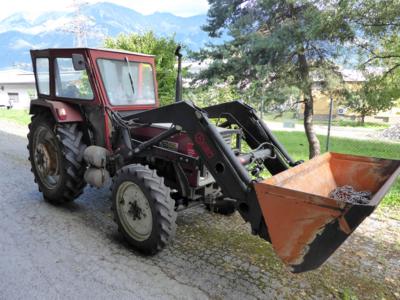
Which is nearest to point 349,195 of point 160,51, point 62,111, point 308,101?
point 62,111

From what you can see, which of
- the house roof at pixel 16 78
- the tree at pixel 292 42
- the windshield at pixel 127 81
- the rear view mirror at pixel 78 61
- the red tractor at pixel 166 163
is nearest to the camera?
the red tractor at pixel 166 163

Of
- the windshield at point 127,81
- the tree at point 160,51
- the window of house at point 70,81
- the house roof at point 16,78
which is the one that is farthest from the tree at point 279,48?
the house roof at point 16,78

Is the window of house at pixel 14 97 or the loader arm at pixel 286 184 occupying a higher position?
the window of house at pixel 14 97

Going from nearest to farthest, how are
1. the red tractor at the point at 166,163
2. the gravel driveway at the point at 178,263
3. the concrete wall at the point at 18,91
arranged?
the red tractor at the point at 166,163
the gravel driveway at the point at 178,263
the concrete wall at the point at 18,91

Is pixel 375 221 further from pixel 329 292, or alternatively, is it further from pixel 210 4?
pixel 210 4

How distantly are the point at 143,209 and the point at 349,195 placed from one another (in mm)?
1939

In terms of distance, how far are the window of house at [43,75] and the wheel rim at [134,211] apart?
221 cm

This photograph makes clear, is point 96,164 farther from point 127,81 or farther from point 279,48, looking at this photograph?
point 279,48

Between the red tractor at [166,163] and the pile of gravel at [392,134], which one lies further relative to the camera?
the pile of gravel at [392,134]

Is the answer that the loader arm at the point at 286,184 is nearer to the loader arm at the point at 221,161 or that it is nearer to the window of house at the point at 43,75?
the loader arm at the point at 221,161

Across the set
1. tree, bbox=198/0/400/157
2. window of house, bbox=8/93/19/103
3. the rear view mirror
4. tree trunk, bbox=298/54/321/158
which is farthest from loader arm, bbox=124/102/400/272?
window of house, bbox=8/93/19/103

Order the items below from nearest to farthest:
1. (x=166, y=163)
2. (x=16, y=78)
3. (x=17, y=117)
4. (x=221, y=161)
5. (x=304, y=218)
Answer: (x=304, y=218) < (x=221, y=161) < (x=166, y=163) < (x=17, y=117) < (x=16, y=78)

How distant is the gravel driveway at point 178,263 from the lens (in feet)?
9.18

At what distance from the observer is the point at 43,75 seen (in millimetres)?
4691
